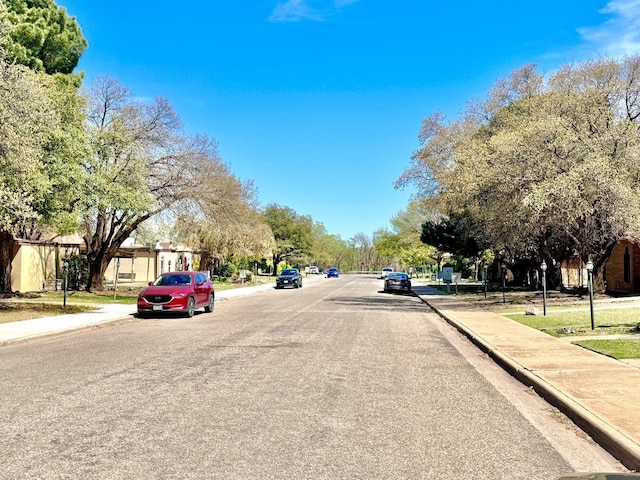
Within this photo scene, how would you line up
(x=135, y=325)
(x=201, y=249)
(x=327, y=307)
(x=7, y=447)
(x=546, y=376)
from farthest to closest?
(x=201, y=249), (x=327, y=307), (x=135, y=325), (x=546, y=376), (x=7, y=447)

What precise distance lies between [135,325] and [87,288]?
16.6 metres

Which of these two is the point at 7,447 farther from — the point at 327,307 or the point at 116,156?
the point at 116,156

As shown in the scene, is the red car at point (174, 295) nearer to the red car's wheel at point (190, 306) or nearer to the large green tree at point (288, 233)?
the red car's wheel at point (190, 306)

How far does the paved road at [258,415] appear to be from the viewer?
17.9 feet

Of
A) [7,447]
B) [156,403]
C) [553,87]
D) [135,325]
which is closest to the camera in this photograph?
[7,447]

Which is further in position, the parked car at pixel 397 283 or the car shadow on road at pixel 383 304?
the parked car at pixel 397 283

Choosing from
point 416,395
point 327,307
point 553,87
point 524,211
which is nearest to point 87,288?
point 327,307

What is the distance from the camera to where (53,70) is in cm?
3472

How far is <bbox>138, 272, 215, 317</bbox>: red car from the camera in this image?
69.8 feet

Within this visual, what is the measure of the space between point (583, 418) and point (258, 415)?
3.68 meters

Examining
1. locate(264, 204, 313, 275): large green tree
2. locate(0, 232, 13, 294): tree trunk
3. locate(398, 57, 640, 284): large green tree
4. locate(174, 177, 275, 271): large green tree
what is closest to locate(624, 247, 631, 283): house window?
locate(398, 57, 640, 284): large green tree

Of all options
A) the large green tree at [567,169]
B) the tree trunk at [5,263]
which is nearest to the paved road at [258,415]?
the large green tree at [567,169]

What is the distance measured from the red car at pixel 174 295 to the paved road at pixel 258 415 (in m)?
7.42

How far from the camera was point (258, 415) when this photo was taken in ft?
23.7
